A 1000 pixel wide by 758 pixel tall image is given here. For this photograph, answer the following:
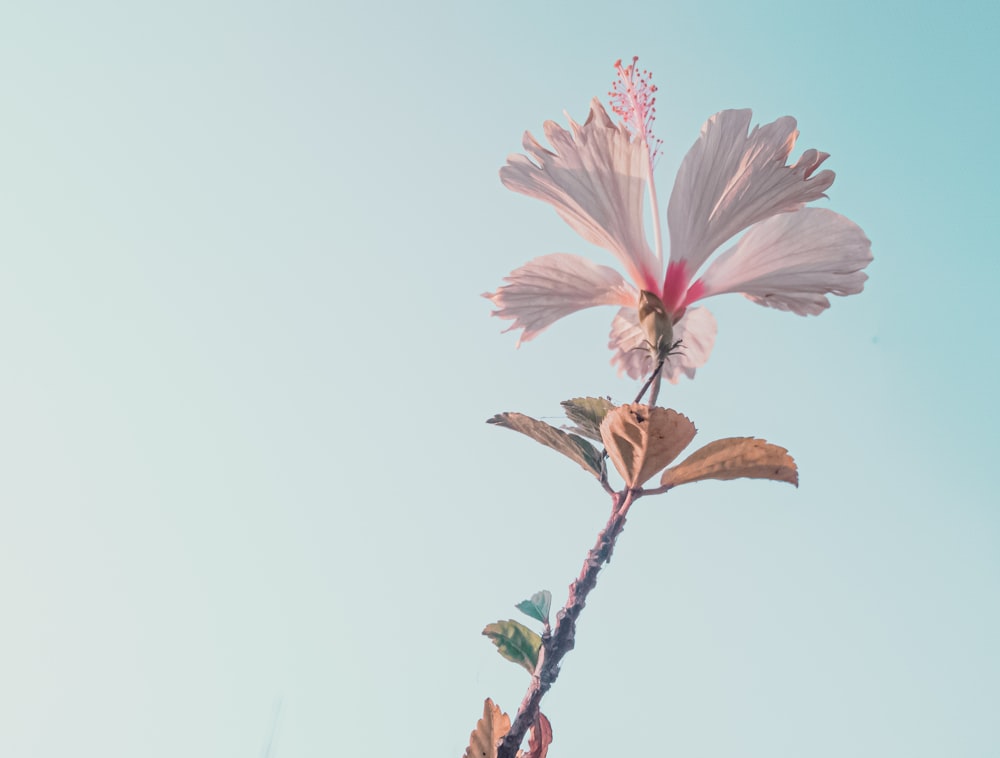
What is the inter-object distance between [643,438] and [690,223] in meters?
0.43

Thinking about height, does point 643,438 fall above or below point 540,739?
above

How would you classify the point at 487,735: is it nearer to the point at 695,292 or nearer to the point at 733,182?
the point at 695,292

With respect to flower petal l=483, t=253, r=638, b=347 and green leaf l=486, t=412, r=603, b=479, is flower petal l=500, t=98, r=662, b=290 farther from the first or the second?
green leaf l=486, t=412, r=603, b=479

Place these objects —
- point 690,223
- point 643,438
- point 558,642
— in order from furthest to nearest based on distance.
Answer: point 690,223 < point 643,438 < point 558,642

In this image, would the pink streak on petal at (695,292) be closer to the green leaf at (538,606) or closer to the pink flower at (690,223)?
the pink flower at (690,223)

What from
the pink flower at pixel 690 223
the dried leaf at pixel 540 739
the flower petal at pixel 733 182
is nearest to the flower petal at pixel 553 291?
the pink flower at pixel 690 223

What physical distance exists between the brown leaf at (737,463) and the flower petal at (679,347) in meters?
0.37

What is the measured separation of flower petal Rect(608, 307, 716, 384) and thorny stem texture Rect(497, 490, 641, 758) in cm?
50

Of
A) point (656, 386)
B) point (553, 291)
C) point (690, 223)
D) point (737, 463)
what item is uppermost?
point (690, 223)

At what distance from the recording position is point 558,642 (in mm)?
973

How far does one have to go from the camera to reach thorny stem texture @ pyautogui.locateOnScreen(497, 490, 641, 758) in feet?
3.03

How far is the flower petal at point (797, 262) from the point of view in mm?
1235

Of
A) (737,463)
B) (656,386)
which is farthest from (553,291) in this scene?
(737,463)

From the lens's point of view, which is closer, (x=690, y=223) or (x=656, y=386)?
(x=656, y=386)
